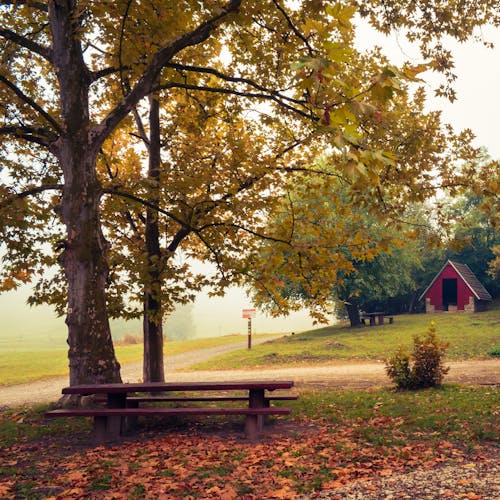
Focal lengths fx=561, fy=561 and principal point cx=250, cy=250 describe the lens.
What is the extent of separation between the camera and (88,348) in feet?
34.3

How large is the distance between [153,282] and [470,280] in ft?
122

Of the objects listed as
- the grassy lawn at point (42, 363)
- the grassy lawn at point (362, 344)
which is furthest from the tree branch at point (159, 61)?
the grassy lawn at point (362, 344)

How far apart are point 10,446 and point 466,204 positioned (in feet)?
164

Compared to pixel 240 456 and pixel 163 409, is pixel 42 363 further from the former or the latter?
pixel 240 456

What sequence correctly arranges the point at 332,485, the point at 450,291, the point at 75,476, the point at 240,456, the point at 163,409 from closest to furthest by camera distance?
the point at 332,485 < the point at 75,476 < the point at 240,456 < the point at 163,409 < the point at 450,291

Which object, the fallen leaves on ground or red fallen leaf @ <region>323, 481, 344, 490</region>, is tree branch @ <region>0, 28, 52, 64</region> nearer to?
the fallen leaves on ground

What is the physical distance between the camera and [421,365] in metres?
13.3

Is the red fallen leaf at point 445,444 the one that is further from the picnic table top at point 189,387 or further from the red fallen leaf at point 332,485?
the picnic table top at point 189,387

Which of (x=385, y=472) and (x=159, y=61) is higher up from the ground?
(x=159, y=61)

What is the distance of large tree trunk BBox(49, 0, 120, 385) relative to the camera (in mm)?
10492

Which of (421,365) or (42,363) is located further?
(42,363)

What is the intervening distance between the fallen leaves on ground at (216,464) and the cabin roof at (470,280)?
37.3 meters

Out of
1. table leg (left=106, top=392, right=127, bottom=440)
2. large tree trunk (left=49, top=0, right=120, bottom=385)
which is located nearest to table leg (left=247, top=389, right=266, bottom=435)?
table leg (left=106, top=392, right=127, bottom=440)

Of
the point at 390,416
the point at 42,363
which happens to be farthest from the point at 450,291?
the point at 390,416
